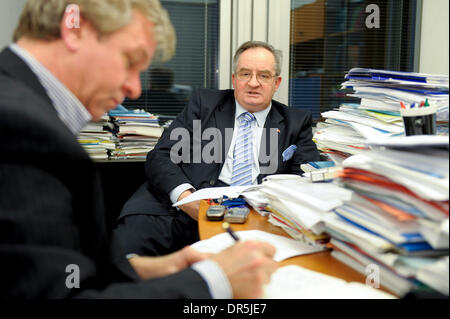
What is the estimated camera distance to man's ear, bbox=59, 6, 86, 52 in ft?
2.62

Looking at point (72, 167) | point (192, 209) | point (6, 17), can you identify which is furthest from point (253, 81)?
point (72, 167)

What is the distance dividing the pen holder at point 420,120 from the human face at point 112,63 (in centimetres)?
62

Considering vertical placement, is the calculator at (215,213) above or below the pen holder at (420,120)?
below

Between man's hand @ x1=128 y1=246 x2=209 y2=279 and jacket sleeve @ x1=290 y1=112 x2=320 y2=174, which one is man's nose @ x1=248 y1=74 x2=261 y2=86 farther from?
man's hand @ x1=128 y1=246 x2=209 y2=279

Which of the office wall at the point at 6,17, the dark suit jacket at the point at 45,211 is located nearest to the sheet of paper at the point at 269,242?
the dark suit jacket at the point at 45,211

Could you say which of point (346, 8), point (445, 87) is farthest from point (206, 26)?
point (445, 87)

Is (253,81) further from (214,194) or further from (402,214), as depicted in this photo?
(402,214)

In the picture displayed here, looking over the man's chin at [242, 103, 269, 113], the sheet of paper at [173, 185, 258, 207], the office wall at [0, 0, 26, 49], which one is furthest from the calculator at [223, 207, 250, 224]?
the office wall at [0, 0, 26, 49]

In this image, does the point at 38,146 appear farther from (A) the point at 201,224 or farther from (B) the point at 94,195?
(A) the point at 201,224

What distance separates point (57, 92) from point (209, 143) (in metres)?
1.45

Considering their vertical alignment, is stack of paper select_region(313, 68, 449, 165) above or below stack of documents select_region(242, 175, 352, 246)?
above

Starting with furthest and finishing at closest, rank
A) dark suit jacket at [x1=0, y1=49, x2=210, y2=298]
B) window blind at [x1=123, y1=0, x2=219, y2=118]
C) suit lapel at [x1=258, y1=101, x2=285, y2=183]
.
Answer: window blind at [x1=123, y1=0, x2=219, y2=118]
suit lapel at [x1=258, y1=101, x2=285, y2=183]
dark suit jacket at [x1=0, y1=49, x2=210, y2=298]

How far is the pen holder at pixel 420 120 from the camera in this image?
96 centimetres

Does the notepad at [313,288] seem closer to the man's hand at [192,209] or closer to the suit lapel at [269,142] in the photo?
the man's hand at [192,209]
